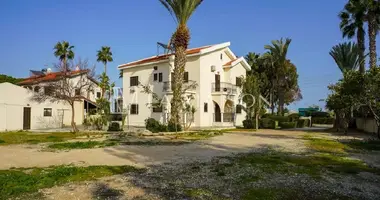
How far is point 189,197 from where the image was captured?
6680mm

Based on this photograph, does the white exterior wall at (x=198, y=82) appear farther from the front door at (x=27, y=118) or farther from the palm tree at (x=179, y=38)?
the front door at (x=27, y=118)

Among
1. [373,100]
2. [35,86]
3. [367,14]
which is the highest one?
[367,14]

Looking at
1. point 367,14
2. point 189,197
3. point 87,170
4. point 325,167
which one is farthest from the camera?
point 367,14

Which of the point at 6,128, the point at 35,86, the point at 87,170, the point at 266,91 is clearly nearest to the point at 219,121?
the point at 266,91

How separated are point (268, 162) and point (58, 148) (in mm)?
10293

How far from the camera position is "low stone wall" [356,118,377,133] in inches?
1024

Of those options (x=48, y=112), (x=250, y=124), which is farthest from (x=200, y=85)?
(x=48, y=112)

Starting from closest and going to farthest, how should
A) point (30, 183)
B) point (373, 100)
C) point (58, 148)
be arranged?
1. point (30, 183)
2. point (58, 148)
3. point (373, 100)

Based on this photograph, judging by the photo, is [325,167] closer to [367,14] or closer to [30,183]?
[30,183]

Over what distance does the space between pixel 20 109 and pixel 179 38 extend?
19.4 meters

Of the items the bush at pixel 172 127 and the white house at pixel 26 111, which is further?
the white house at pixel 26 111

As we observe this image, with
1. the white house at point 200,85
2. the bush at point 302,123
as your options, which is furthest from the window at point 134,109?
the bush at point 302,123

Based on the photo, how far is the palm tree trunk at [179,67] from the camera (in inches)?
1097

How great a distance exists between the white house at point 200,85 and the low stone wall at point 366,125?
512 inches
